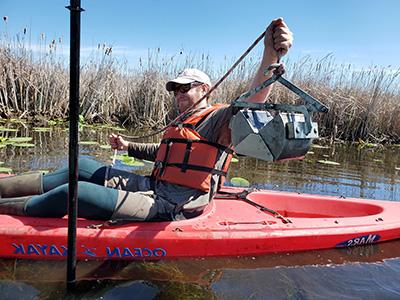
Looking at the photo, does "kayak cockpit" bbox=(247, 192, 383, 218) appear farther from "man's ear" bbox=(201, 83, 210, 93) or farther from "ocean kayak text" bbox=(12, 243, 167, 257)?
"ocean kayak text" bbox=(12, 243, 167, 257)

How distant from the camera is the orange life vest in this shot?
236cm

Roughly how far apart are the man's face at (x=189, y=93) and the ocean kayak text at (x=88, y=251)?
0.90m

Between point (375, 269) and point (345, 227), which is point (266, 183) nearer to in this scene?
point (345, 227)

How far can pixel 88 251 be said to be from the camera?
225 cm

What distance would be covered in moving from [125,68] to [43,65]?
202cm

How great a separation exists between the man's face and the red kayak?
0.73m

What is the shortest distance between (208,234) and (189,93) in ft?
2.85

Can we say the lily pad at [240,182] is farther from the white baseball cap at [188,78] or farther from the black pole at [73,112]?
the black pole at [73,112]

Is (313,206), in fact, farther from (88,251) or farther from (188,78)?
(88,251)

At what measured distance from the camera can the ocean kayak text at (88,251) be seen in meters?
2.20

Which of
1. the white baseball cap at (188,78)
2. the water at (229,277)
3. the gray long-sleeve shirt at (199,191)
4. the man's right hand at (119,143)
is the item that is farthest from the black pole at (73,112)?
the man's right hand at (119,143)

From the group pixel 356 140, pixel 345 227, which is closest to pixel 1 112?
pixel 345 227

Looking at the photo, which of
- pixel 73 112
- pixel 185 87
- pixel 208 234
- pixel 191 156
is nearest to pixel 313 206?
pixel 208 234

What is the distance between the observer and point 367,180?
16.6ft
